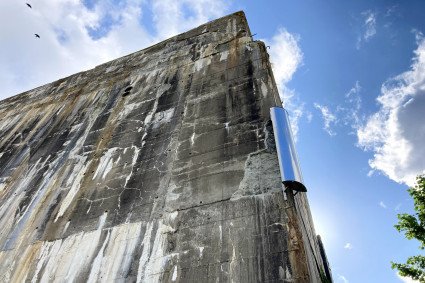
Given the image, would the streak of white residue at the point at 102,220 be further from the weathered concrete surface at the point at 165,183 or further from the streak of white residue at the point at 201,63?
the streak of white residue at the point at 201,63

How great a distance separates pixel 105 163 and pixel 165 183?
143 cm

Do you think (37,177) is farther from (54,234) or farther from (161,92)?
(161,92)

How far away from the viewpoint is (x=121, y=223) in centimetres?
431

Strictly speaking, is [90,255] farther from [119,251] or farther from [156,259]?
[156,259]

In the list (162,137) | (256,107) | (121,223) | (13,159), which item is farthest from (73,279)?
(13,159)

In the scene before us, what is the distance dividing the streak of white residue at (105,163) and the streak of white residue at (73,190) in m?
0.27

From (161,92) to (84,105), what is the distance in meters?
2.23

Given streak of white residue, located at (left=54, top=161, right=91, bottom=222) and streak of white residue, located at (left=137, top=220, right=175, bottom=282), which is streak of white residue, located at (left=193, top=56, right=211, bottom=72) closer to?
streak of white residue, located at (left=54, top=161, right=91, bottom=222)

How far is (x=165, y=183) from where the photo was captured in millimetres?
4559

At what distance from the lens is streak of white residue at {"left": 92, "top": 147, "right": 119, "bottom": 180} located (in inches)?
208

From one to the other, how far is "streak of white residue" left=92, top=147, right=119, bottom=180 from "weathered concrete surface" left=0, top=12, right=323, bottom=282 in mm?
24

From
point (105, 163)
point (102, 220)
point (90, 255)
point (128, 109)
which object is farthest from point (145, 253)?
point (128, 109)

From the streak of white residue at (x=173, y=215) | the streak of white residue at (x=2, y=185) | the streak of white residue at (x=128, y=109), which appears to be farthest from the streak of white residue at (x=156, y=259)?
the streak of white residue at (x=2, y=185)

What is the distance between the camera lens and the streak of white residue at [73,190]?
4.95m
